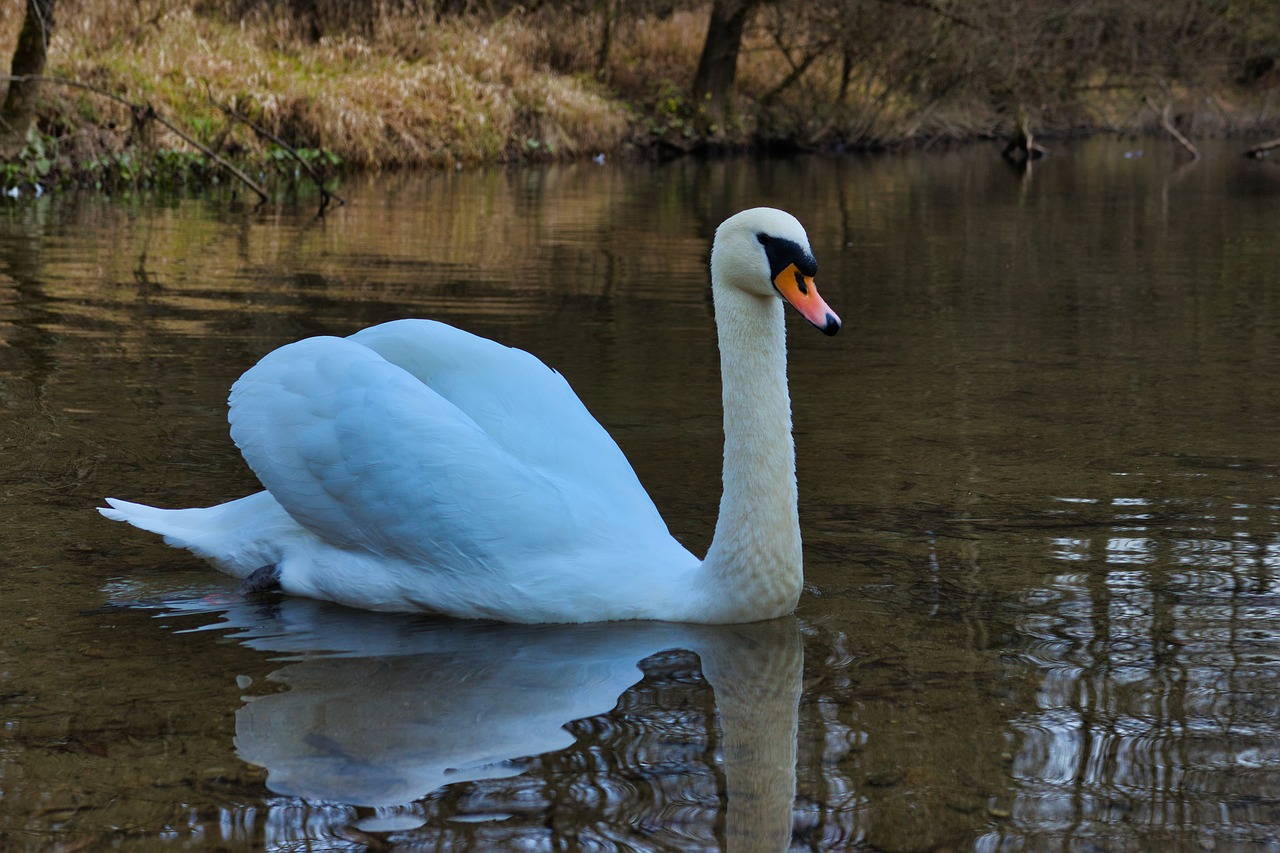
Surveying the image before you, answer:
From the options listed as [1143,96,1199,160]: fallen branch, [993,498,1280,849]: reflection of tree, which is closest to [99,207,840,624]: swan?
[993,498,1280,849]: reflection of tree

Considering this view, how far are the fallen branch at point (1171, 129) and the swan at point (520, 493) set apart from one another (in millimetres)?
26739

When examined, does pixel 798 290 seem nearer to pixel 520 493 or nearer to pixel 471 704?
pixel 520 493

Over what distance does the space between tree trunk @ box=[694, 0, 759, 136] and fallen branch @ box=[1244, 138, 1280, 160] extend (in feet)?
29.9

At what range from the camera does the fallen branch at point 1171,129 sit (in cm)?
2914

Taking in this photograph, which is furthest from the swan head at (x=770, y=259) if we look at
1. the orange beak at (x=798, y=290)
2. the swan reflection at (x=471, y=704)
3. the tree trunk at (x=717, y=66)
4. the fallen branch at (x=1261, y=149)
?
the tree trunk at (x=717, y=66)

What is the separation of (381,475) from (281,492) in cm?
37

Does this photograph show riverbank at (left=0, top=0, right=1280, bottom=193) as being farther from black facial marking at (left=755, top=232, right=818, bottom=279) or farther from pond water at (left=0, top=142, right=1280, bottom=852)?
black facial marking at (left=755, top=232, right=818, bottom=279)

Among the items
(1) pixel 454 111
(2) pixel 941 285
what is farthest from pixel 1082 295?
(1) pixel 454 111

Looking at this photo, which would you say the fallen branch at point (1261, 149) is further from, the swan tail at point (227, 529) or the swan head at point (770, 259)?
the swan tail at point (227, 529)

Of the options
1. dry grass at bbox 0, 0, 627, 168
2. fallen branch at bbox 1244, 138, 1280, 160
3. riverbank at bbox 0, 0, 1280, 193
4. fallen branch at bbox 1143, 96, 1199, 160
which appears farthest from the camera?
fallen branch at bbox 1143, 96, 1199, 160

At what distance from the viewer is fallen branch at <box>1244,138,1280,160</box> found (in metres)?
24.4

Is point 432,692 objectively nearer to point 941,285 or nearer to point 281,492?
point 281,492

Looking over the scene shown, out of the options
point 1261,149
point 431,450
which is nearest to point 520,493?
point 431,450

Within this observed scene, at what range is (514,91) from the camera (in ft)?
82.9
